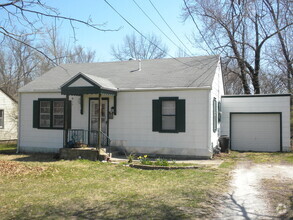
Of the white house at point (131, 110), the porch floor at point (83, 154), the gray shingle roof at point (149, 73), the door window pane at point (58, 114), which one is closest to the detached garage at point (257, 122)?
the white house at point (131, 110)

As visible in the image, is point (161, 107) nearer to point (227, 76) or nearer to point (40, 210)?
point (40, 210)

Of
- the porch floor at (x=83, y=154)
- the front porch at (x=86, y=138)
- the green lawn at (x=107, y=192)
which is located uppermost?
the front porch at (x=86, y=138)

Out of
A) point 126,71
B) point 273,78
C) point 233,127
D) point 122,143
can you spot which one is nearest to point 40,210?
point 122,143

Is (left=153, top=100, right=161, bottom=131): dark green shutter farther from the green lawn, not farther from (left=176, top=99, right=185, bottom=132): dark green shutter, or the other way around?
the green lawn

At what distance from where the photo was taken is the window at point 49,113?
1549 centimetres

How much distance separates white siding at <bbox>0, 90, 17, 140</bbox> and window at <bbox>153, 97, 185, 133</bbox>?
43.9ft

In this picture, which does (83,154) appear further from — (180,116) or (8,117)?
(8,117)

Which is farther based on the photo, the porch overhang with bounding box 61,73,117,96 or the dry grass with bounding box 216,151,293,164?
the porch overhang with bounding box 61,73,117,96

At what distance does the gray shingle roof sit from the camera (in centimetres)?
1438

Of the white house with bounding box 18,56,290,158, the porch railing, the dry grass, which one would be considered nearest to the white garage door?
the white house with bounding box 18,56,290,158

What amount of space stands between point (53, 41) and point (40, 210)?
→ 30.1m

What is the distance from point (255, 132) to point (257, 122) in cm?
55

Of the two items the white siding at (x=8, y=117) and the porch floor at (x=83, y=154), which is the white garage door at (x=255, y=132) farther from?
the white siding at (x=8, y=117)

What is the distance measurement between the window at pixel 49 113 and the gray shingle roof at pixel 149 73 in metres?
0.72
